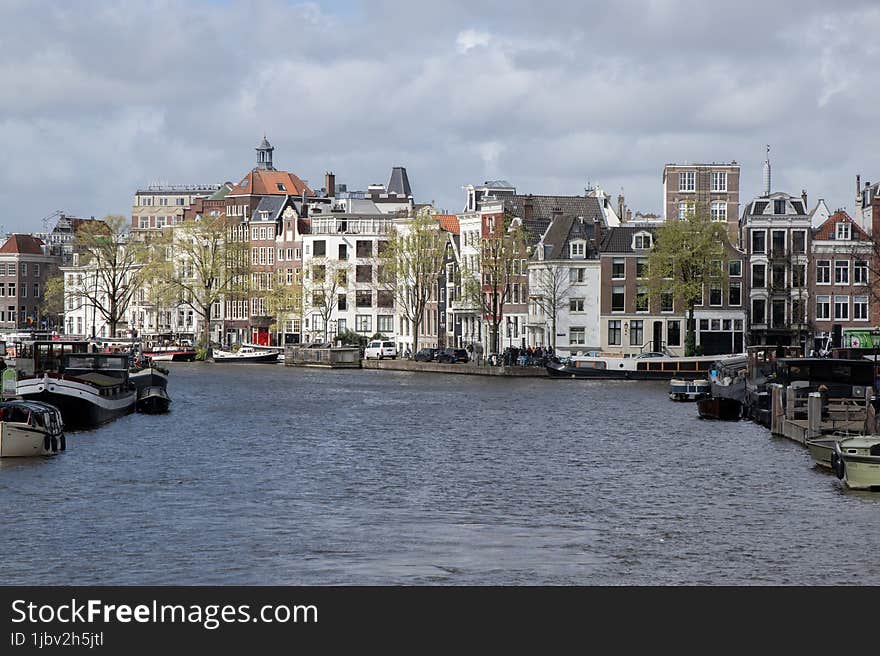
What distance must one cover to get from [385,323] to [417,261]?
22992 millimetres

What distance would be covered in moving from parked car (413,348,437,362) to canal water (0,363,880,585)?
2122 inches

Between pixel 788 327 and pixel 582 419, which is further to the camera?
pixel 788 327

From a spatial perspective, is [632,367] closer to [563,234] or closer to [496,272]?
[563,234]

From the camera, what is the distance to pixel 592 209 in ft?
436

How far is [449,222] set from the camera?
15112 centimetres

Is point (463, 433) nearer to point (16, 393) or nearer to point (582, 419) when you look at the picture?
point (582, 419)

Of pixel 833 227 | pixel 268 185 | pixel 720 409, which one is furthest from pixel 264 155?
pixel 720 409

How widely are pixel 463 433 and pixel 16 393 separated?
17921 mm

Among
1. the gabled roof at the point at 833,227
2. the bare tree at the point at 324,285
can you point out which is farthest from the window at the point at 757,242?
the bare tree at the point at 324,285

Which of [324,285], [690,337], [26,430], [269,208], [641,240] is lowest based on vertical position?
[26,430]

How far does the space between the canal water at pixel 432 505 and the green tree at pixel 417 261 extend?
202 feet

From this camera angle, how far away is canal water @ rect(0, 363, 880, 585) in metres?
32.6
